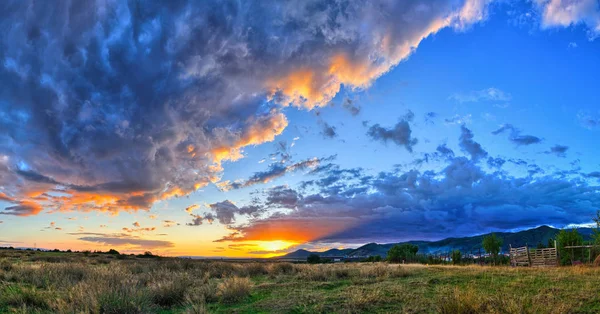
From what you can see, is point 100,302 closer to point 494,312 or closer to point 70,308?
point 70,308

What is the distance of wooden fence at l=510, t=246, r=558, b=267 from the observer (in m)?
35.6

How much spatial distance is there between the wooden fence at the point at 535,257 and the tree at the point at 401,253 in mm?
37266

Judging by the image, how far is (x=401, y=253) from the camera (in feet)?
287

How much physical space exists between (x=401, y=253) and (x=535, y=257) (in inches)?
2000

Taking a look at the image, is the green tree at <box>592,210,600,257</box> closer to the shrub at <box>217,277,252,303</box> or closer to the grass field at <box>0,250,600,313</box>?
the grass field at <box>0,250,600,313</box>

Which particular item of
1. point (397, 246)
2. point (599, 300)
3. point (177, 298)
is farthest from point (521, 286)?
point (397, 246)

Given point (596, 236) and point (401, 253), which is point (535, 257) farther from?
point (401, 253)

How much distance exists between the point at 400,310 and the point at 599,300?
6.22 meters

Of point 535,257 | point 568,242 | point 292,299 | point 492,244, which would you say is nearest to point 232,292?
point 292,299

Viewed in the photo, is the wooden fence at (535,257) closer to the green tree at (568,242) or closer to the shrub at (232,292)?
the green tree at (568,242)

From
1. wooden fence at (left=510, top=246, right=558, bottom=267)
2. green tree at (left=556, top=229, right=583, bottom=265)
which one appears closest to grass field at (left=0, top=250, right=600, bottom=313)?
wooden fence at (left=510, top=246, right=558, bottom=267)

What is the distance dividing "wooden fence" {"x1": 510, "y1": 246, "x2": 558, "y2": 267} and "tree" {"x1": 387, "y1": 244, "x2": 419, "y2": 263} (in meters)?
37.3

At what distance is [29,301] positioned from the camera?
35.9 ft

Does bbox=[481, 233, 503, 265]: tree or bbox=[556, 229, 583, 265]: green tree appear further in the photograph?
bbox=[481, 233, 503, 265]: tree
